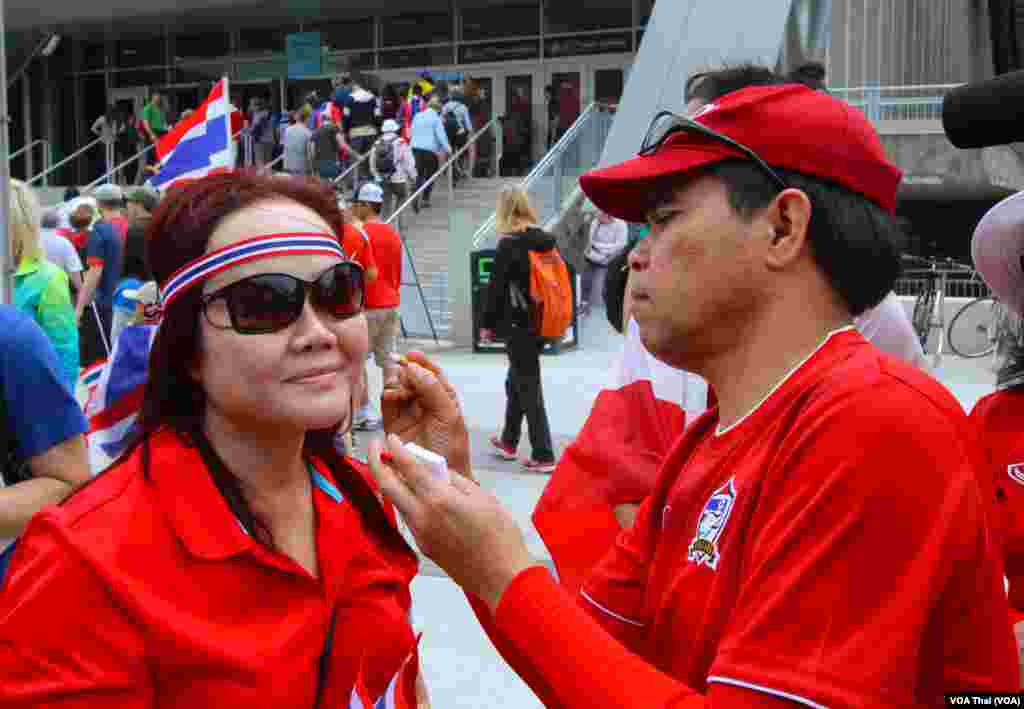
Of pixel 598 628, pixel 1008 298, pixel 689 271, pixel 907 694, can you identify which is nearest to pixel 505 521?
pixel 598 628

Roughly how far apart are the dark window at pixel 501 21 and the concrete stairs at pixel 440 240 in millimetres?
5901

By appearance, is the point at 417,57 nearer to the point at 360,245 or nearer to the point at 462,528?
the point at 360,245

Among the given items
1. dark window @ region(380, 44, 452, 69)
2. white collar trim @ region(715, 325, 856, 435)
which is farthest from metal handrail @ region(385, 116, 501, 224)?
white collar trim @ region(715, 325, 856, 435)

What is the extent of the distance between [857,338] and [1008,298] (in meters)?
1.32

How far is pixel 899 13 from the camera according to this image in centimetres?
2081

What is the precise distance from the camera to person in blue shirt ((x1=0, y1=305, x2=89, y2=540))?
2941mm

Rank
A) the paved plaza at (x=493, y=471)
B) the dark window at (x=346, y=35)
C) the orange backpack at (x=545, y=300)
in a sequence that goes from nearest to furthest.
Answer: the paved plaza at (x=493, y=471) → the orange backpack at (x=545, y=300) → the dark window at (x=346, y=35)

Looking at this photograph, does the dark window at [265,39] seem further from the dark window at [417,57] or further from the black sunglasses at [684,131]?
the black sunglasses at [684,131]

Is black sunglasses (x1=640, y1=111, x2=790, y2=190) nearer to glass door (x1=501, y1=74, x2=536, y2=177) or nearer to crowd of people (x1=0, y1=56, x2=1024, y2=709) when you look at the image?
crowd of people (x1=0, y1=56, x2=1024, y2=709)

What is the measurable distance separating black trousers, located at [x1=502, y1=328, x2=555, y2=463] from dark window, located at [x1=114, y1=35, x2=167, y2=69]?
26.5m

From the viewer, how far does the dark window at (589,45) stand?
26.9m

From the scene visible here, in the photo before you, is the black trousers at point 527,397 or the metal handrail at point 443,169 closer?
the black trousers at point 527,397

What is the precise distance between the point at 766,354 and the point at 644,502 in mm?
436

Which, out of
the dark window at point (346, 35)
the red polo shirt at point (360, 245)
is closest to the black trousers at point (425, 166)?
the dark window at point (346, 35)
